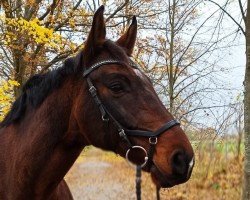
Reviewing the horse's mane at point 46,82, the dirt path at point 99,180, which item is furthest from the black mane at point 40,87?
the dirt path at point 99,180

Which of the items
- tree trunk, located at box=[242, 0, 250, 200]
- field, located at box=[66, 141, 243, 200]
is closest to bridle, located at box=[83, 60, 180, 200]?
tree trunk, located at box=[242, 0, 250, 200]

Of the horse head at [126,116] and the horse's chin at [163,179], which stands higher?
the horse head at [126,116]

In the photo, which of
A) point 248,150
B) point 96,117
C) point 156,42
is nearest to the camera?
point 96,117

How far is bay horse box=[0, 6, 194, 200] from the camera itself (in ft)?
7.33

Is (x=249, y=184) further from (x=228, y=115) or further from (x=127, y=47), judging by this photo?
(x=127, y=47)

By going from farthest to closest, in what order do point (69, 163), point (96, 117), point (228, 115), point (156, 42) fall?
point (156, 42)
point (228, 115)
point (69, 163)
point (96, 117)

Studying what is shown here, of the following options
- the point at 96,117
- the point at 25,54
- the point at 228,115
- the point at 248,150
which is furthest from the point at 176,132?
the point at 25,54

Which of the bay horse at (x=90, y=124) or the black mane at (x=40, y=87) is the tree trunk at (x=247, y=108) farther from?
the black mane at (x=40, y=87)

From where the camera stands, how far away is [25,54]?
454 inches

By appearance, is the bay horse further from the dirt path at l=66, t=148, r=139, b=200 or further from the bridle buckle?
the dirt path at l=66, t=148, r=139, b=200

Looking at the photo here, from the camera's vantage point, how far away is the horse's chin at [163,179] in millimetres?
2170

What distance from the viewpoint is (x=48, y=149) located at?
2.71 meters

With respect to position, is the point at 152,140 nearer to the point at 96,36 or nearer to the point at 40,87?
the point at 96,36

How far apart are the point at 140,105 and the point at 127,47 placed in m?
0.72
